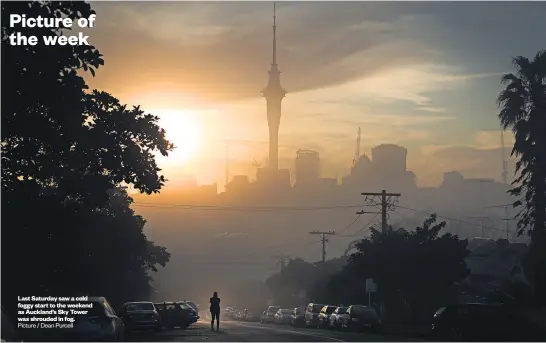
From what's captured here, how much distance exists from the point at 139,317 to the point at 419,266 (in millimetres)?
21122

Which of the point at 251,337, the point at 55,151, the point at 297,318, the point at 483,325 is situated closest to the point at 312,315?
the point at 297,318

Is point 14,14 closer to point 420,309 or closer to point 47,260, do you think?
point 47,260

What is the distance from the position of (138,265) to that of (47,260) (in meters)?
40.4

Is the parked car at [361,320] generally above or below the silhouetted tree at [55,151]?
below

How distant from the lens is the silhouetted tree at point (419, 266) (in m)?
55.3

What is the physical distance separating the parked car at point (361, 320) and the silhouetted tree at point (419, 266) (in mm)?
6172

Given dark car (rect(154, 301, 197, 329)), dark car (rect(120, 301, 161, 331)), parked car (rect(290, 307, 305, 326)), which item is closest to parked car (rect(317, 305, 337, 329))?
parked car (rect(290, 307, 305, 326))

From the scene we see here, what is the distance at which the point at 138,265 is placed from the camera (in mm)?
74000

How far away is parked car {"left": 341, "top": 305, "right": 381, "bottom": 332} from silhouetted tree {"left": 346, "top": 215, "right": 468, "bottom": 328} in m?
6.17

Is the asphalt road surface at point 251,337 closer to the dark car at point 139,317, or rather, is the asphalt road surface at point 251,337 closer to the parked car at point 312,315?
the dark car at point 139,317

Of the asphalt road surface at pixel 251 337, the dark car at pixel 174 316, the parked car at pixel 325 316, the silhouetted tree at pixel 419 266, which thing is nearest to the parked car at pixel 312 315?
the parked car at pixel 325 316

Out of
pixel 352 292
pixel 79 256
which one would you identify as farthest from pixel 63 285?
pixel 352 292

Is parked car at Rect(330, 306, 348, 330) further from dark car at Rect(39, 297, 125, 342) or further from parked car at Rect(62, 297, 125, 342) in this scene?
dark car at Rect(39, 297, 125, 342)

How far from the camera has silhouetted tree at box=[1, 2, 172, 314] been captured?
29.5 meters
